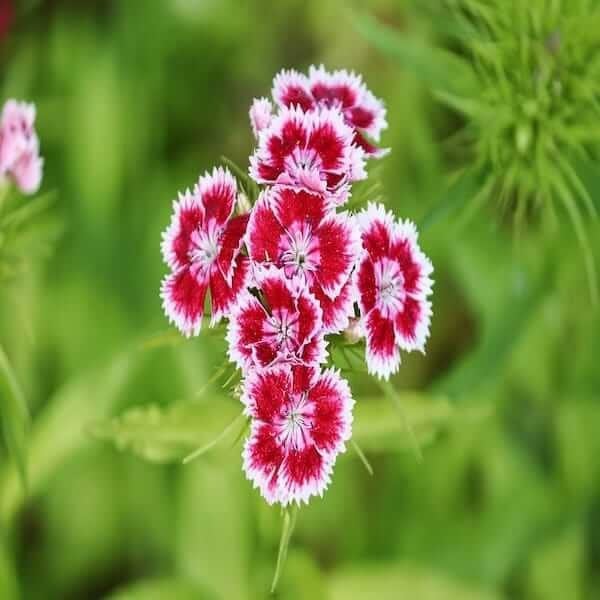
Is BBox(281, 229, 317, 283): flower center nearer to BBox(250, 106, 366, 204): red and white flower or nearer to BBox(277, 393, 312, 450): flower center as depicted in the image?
BBox(250, 106, 366, 204): red and white flower

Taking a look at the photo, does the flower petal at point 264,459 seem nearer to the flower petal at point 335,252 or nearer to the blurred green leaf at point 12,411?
the flower petal at point 335,252

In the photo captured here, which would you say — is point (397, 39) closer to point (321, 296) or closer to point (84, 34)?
point (321, 296)

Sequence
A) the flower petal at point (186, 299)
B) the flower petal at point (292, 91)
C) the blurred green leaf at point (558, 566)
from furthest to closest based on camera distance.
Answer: the blurred green leaf at point (558, 566), the flower petal at point (292, 91), the flower petal at point (186, 299)

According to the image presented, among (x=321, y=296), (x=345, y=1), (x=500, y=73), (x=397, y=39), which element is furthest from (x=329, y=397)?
(x=345, y=1)

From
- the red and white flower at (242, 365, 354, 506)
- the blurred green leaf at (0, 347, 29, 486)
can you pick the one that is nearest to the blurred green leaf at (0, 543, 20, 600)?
the blurred green leaf at (0, 347, 29, 486)

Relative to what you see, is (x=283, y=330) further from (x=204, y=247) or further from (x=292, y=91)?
(x=292, y=91)

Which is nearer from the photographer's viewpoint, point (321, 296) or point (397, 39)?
point (321, 296)

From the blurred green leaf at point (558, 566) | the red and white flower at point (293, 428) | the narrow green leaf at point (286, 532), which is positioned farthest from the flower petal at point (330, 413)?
the blurred green leaf at point (558, 566)
